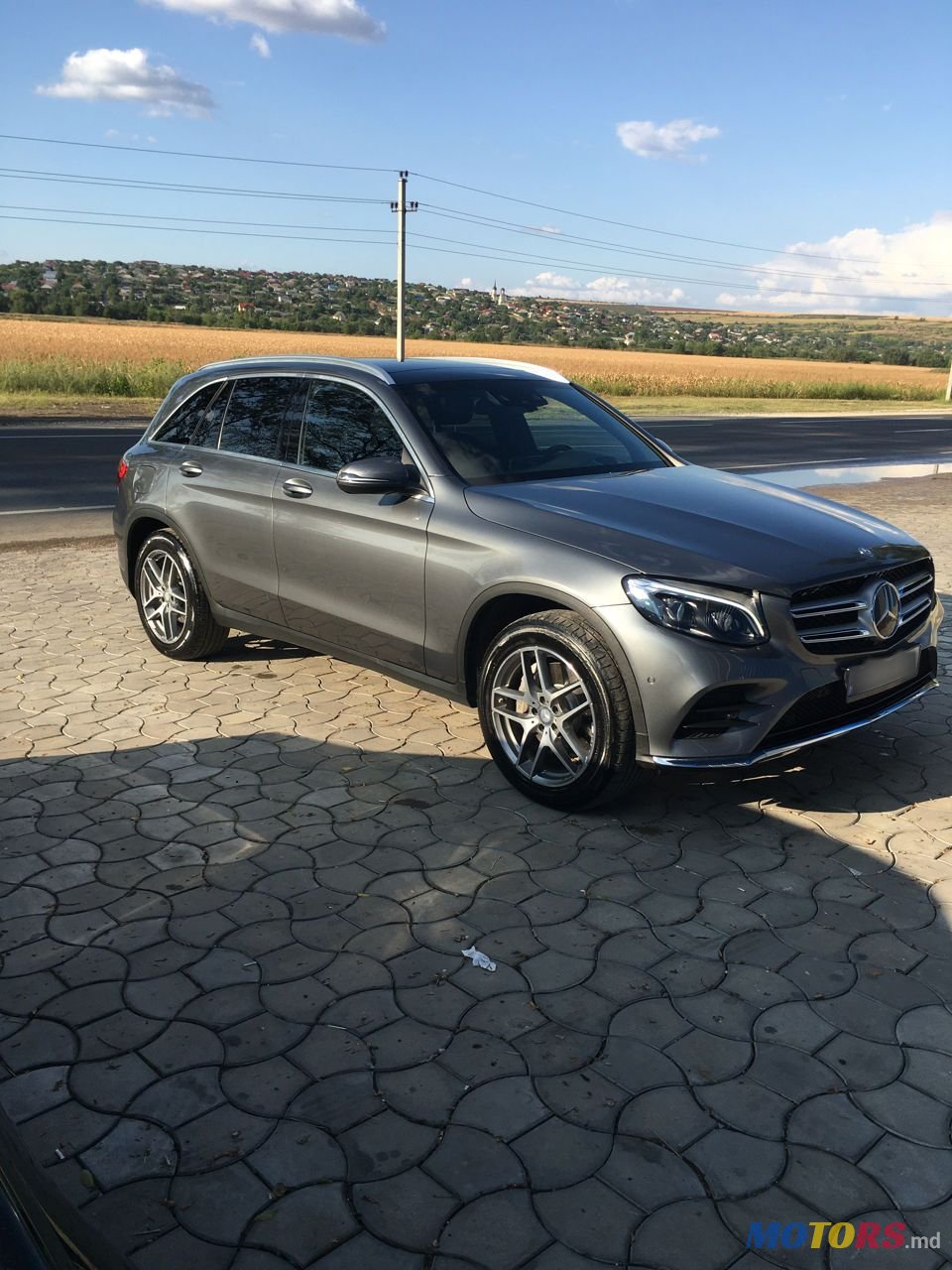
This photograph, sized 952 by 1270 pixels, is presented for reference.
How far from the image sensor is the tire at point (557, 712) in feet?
13.6

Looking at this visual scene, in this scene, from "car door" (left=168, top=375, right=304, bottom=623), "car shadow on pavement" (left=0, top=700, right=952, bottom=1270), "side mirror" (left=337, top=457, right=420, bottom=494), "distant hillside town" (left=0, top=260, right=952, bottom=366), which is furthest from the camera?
"distant hillside town" (left=0, top=260, right=952, bottom=366)

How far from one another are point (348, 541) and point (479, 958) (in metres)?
2.41

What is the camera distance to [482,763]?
16.3 feet

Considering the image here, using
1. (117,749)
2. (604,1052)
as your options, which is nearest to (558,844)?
(604,1052)

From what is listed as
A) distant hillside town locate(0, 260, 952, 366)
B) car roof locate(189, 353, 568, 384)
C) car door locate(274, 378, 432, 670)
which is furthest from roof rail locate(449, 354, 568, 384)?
distant hillside town locate(0, 260, 952, 366)

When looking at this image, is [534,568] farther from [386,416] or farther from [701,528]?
[386,416]

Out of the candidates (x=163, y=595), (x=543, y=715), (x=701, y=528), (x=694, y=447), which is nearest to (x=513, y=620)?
(x=543, y=715)

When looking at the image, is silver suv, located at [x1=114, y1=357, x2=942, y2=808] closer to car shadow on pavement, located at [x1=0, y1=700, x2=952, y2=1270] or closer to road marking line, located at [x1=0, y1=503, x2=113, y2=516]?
car shadow on pavement, located at [x1=0, y1=700, x2=952, y2=1270]

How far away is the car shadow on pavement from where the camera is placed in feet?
7.84

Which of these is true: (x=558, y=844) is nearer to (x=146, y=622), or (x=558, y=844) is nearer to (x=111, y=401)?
(x=146, y=622)

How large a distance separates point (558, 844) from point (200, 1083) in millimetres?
1750

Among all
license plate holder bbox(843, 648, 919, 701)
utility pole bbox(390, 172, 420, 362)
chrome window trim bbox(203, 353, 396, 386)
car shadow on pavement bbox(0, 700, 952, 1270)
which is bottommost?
car shadow on pavement bbox(0, 700, 952, 1270)

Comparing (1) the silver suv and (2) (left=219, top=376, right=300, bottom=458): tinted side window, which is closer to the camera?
(1) the silver suv

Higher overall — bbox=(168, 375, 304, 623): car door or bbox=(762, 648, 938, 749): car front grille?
bbox=(168, 375, 304, 623): car door
